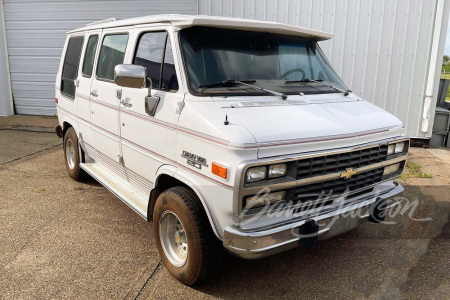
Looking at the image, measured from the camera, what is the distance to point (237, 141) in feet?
8.62

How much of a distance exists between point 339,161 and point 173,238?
156cm

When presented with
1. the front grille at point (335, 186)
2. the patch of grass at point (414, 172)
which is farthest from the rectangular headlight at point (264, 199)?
the patch of grass at point (414, 172)

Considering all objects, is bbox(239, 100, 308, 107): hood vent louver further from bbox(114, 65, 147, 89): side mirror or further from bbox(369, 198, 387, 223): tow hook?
bbox(369, 198, 387, 223): tow hook

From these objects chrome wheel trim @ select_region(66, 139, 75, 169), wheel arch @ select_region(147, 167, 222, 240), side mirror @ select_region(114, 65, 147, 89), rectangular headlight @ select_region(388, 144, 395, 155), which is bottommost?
chrome wheel trim @ select_region(66, 139, 75, 169)

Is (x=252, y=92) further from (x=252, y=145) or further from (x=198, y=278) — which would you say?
(x=198, y=278)

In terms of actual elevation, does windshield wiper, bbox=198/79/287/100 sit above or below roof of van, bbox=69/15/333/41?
below

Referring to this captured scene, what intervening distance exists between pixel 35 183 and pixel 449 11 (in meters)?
7.72

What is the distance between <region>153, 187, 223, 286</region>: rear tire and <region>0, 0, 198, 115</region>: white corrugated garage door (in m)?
7.61

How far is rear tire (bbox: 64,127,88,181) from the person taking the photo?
5477 mm

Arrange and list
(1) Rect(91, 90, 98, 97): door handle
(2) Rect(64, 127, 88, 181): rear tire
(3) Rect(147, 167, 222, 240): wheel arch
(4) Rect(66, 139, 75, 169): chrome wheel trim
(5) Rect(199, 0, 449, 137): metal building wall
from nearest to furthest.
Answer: (3) Rect(147, 167, 222, 240): wheel arch, (1) Rect(91, 90, 98, 97): door handle, (2) Rect(64, 127, 88, 181): rear tire, (4) Rect(66, 139, 75, 169): chrome wheel trim, (5) Rect(199, 0, 449, 137): metal building wall

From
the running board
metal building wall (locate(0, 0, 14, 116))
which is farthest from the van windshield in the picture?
metal building wall (locate(0, 0, 14, 116))

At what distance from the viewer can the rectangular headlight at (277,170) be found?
2.76m

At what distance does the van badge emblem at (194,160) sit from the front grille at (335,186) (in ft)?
2.36

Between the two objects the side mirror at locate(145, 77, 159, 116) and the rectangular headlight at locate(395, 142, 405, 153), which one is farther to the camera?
the rectangular headlight at locate(395, 142, 405, 153)
